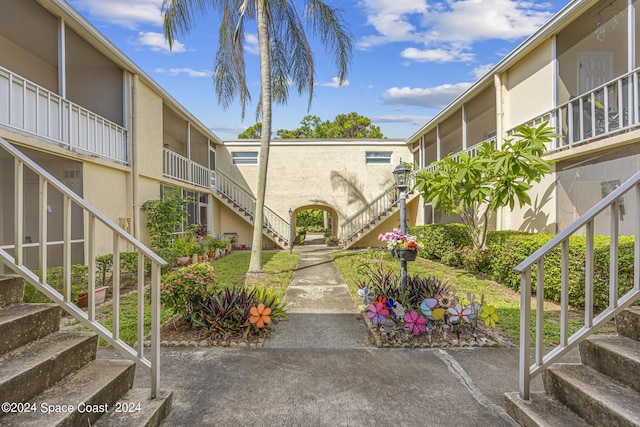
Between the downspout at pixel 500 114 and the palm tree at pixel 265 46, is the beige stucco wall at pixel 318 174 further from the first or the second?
the downspout at pixel 500 114

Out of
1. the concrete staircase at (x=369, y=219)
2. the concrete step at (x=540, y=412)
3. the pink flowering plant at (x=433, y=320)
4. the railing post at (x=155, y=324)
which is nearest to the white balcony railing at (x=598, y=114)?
the pink flowering plant at (x=433, y=320)

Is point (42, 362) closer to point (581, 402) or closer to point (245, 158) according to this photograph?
point (581, 402)

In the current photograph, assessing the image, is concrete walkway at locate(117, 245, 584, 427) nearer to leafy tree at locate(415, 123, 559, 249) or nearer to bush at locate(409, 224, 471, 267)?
leafy tree at locate(415, 123, 559, 249)

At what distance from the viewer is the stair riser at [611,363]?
6.61 feet

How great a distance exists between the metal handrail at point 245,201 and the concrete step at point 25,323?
12.5 meters

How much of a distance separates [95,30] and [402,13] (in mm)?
7955

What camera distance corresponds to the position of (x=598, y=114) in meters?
6.44

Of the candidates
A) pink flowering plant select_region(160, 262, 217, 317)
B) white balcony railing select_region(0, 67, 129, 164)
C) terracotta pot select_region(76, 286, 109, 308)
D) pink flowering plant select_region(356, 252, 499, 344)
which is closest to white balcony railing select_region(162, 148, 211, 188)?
white balcony railing select_region(0, 67, 129, 164)

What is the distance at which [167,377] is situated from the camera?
317cm

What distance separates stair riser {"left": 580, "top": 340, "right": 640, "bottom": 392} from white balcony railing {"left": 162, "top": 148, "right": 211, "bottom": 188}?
11329 millimetres

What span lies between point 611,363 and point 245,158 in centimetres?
→ 1579

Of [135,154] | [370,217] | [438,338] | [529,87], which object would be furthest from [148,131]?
[529,87]

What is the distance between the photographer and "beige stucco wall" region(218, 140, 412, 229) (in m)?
16.2

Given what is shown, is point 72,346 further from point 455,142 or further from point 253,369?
point 455,142
